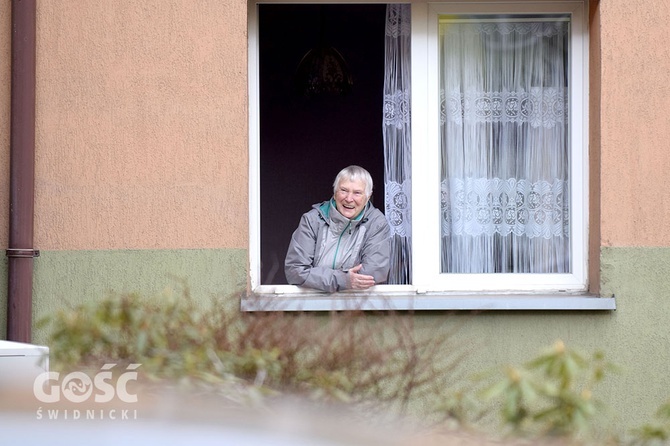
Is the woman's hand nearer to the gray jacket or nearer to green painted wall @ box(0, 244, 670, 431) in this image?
the gray jacket

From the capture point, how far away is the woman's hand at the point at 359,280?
6297mm

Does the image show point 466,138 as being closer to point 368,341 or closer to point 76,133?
point 76,133

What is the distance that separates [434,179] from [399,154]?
0.88 ft

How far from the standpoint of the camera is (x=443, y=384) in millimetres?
3736

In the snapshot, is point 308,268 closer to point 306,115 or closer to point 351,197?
point 351,197

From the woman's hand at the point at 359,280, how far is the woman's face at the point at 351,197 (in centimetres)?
33

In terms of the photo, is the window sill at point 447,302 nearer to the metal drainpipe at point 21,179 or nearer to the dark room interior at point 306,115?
the metal drainpipe at point 21,179

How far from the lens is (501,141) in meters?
6.62

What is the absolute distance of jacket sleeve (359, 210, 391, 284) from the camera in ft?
20.9

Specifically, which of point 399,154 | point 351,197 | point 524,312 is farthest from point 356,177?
point 524,312

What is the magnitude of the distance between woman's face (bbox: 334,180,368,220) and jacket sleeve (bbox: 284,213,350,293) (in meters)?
0.20

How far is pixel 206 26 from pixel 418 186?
60.2 inches

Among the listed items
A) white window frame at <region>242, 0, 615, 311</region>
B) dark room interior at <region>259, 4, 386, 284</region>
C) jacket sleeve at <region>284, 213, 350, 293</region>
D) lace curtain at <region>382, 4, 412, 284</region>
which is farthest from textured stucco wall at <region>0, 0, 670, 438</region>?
dark room interior at <region>259, 4, 386, 284</region>

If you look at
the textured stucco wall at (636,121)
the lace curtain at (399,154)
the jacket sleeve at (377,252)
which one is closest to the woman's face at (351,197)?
the jacket sleeve at (377,252)
